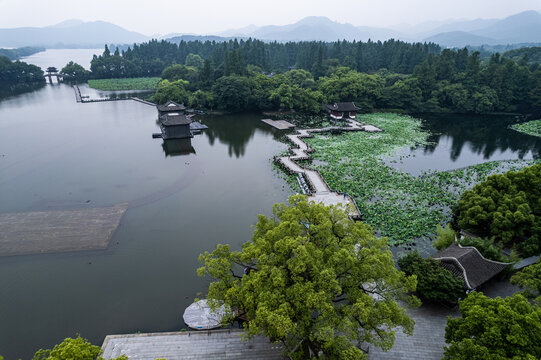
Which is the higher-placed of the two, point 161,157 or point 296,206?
point 296,206

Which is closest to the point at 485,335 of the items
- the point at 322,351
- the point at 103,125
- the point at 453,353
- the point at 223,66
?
the point at 453,353

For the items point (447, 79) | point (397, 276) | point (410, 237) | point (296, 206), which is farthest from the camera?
point (447, 79)

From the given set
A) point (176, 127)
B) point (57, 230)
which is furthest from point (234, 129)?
point (57, 230)

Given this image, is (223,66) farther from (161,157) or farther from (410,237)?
(410,237)

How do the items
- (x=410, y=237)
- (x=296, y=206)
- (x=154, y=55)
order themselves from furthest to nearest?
(x=154, y=55), (x=410, y=237), (x=296, y=206)

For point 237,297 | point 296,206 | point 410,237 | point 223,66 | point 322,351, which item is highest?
point 223,66

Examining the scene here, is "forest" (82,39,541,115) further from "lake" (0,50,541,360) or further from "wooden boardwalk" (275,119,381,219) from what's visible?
"wooden boardwalk" (275,119,381,219)

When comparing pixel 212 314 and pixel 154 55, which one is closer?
pixel 212 314

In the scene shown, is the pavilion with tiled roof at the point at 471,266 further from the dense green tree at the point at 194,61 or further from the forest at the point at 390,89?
the dense green tree at the point at 194,61
